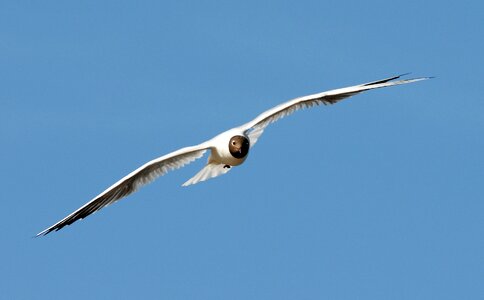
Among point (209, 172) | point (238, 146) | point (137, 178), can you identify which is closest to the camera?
point (238, 146)

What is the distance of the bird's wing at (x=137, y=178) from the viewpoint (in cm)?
2131

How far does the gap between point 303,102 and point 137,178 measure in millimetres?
3477

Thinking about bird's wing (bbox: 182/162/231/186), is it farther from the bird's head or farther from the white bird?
the bird's head

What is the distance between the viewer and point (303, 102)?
2302cm

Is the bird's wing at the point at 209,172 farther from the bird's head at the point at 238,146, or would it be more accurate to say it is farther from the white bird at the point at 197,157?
the bird's head at the point at 238,146

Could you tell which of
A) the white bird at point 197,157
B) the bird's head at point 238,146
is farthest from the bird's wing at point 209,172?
the bird's head at point 238,146

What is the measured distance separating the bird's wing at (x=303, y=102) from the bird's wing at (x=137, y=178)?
1.24m

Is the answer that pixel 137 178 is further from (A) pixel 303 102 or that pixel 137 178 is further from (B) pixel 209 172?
(A) pixel 303 102

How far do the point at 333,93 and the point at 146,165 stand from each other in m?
3.92

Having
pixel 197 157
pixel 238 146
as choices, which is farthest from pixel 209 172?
pixel 238 146

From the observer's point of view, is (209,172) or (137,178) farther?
(209,172)

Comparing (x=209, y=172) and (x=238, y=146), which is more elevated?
(x=238, y=146)

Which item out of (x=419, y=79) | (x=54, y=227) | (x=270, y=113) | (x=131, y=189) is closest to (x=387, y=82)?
(x=419, y=79)

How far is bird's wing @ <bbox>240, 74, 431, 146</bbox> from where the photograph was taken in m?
22.7
